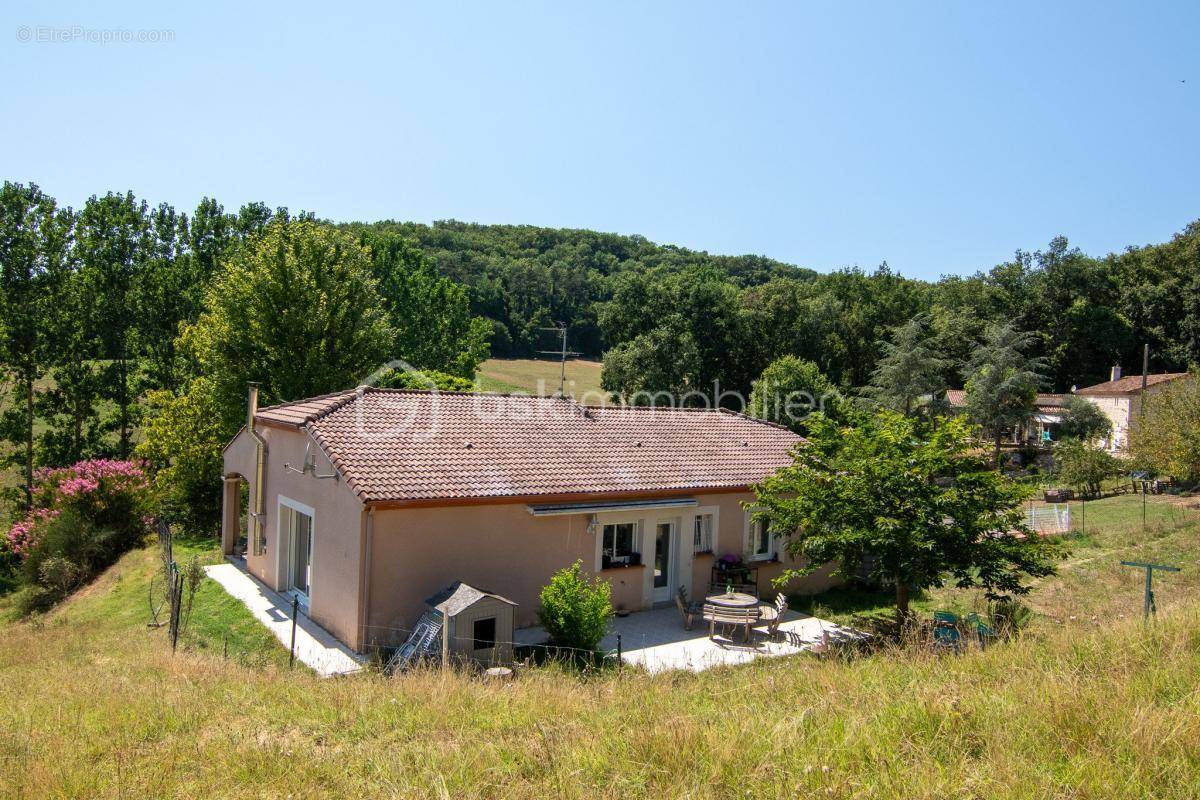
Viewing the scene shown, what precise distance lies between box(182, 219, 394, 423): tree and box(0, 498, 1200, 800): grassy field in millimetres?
16292

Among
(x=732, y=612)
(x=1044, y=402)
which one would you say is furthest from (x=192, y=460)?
(x=1044, y=402)

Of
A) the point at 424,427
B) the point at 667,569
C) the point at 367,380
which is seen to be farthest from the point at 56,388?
the point at 667,569

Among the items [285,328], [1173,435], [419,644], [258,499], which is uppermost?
[285,328]

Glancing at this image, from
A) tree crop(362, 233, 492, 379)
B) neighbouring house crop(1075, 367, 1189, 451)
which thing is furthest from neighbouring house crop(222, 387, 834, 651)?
neighbouring house crop(1075, 367, 1189, 451)

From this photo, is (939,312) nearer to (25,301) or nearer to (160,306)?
(160,306)

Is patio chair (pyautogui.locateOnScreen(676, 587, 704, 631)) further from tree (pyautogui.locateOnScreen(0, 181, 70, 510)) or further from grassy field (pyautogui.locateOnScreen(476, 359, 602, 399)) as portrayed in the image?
grassy field (pyautogui.locateOnScreen(476, 359, 602, 399))

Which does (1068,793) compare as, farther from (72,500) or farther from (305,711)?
(72,500)

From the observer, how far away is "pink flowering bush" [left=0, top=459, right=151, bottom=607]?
63.9ft

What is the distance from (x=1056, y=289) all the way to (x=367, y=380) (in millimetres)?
51241

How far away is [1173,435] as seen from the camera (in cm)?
2570

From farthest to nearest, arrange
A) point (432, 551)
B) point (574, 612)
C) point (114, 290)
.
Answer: point (114, 290)
point (432, 551)
point (574, 612)

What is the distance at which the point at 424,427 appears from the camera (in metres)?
14.8

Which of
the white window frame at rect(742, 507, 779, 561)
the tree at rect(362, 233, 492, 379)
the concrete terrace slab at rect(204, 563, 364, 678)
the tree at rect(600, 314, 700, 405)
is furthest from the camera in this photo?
the tree at rect(600, 314, 700, 405)

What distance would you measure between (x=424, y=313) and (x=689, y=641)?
31.8 metres
